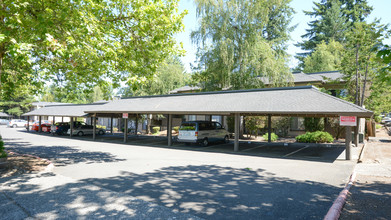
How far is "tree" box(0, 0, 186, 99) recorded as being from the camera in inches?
340

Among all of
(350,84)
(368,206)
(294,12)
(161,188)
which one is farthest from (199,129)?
(294,12)

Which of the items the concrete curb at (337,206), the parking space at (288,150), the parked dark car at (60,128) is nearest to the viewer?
the concrete curb at (337,206)

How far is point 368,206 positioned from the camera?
6.08 metres

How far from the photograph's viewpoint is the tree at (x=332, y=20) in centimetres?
4988

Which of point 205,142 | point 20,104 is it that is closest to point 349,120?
point 205,142

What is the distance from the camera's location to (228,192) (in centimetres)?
712

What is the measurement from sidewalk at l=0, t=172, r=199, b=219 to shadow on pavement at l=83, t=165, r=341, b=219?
412 mm

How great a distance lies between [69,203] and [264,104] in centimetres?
1231

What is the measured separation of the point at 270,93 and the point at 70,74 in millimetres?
13072

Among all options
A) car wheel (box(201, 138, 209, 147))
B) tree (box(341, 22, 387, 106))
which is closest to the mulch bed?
car wheel (box(201, 138, 209, 147))

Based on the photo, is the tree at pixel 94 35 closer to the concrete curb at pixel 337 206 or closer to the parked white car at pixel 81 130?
the concrete curb at pixel 337 206

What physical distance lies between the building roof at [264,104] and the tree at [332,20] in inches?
1518

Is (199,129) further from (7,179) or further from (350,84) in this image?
(350,84)

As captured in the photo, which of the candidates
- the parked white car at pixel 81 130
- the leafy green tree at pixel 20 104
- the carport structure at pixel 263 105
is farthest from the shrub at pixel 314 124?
the leafy green tree at pixel 20 104
